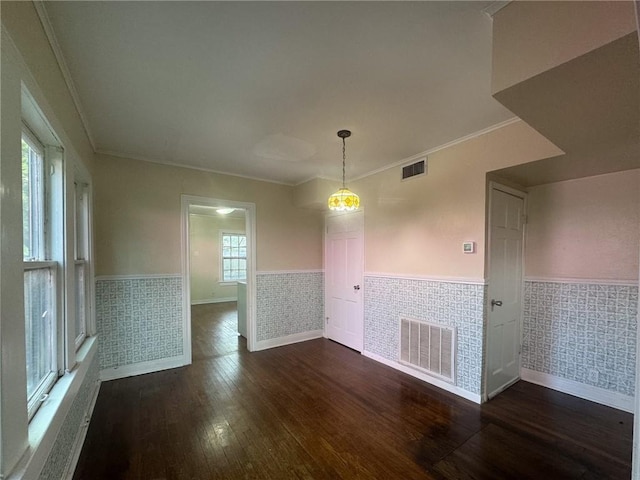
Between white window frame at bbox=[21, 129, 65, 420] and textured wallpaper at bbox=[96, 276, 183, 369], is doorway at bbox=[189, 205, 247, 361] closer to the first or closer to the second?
textured wallpaper at bbox=[96, 276, 183, 369]

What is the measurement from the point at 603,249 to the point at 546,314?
83cm

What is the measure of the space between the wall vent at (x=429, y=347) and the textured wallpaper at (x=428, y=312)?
2.4 inches

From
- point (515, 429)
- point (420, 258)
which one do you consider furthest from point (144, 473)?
point (420, 258)

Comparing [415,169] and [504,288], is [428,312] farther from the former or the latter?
[415,169]

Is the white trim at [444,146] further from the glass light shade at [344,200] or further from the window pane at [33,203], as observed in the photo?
the window pane at [33,203]

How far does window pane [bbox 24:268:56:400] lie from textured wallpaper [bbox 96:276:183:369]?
5.13ft

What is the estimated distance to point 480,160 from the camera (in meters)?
2.60

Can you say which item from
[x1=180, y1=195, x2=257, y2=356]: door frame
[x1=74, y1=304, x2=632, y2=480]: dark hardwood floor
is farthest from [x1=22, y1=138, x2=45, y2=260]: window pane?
[x1=180, y1=195, x2=257, y2=356]: door frame

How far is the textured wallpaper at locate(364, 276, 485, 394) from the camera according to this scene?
266 cm

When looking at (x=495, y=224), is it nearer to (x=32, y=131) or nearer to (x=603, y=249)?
(x=603, y=249)

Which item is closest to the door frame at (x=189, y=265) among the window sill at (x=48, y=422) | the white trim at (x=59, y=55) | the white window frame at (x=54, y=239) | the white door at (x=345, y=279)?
the white door at (x=345, y=279)

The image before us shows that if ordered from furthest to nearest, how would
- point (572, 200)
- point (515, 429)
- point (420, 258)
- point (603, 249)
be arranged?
point (420, 258) < point (572, 200) < point (603, 249) < point (515, 429)

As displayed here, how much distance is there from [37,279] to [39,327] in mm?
286

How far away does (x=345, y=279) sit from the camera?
4.27 m
